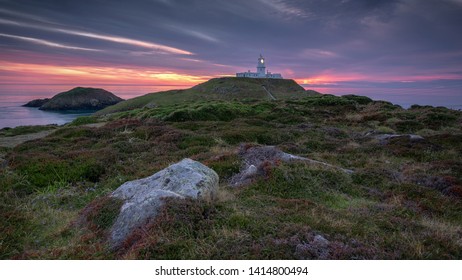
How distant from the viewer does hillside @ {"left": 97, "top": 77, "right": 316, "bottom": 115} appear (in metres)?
106

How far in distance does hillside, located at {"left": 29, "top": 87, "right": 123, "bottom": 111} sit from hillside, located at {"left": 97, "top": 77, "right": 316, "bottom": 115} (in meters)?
34.8

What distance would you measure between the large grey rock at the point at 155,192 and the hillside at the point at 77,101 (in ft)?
457

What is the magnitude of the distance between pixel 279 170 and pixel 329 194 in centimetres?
196

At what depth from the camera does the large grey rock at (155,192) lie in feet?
22.4

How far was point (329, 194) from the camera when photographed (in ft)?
33.1

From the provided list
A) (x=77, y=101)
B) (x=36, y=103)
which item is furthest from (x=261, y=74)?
(x=36, y=103)

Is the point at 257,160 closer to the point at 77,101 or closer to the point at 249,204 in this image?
the point at 249,204

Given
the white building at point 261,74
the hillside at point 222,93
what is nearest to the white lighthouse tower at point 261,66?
the white building at point 261,74

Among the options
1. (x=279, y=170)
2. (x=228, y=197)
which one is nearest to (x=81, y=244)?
(x=228, y=197)

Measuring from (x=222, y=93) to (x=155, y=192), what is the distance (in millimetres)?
111038

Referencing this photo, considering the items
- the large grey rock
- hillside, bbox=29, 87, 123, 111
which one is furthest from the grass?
hillside, bbox=29, 87, 123, 111

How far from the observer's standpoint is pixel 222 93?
383ft

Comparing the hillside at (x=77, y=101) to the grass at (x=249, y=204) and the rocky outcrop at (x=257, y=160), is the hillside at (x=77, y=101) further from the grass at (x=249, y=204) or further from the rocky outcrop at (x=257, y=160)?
the rocky outcrop at (x=257, y=160)

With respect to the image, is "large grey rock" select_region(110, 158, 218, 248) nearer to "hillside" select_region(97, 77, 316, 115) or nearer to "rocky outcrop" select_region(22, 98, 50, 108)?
"hillside" select_region(97, 77, 316, 115)
